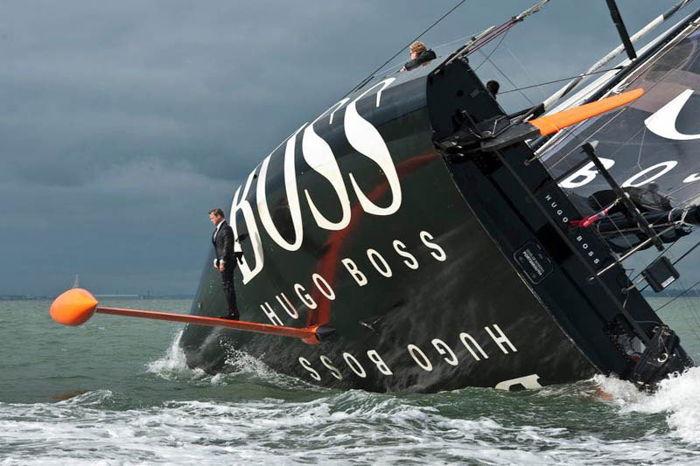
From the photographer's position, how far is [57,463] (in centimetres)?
488

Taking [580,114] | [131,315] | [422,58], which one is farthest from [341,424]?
[422,58]

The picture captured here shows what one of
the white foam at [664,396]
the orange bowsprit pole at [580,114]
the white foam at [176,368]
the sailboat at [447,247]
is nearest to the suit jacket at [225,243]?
the sailboat at [447,247]

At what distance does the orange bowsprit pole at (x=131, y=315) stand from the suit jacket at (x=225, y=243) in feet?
2.73

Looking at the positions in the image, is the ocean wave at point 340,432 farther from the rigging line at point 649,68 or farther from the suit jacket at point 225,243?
the rigging line at point 649,68

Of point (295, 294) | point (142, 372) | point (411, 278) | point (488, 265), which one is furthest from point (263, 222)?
point (142, 372)

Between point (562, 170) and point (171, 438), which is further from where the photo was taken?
point (562, 170)

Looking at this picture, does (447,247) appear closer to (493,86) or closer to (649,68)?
(493,86)

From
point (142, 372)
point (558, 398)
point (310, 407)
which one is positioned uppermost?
point (142, 372)

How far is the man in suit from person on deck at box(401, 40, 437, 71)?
2158 millimetres

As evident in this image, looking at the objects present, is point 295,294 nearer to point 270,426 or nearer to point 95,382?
point 270,426

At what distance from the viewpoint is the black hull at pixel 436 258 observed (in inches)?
251

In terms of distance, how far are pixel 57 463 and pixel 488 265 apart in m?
3.20

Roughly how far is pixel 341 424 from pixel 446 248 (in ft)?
4.82

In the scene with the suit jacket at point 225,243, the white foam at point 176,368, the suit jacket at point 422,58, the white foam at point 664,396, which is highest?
the suit jacket at point 422,58
